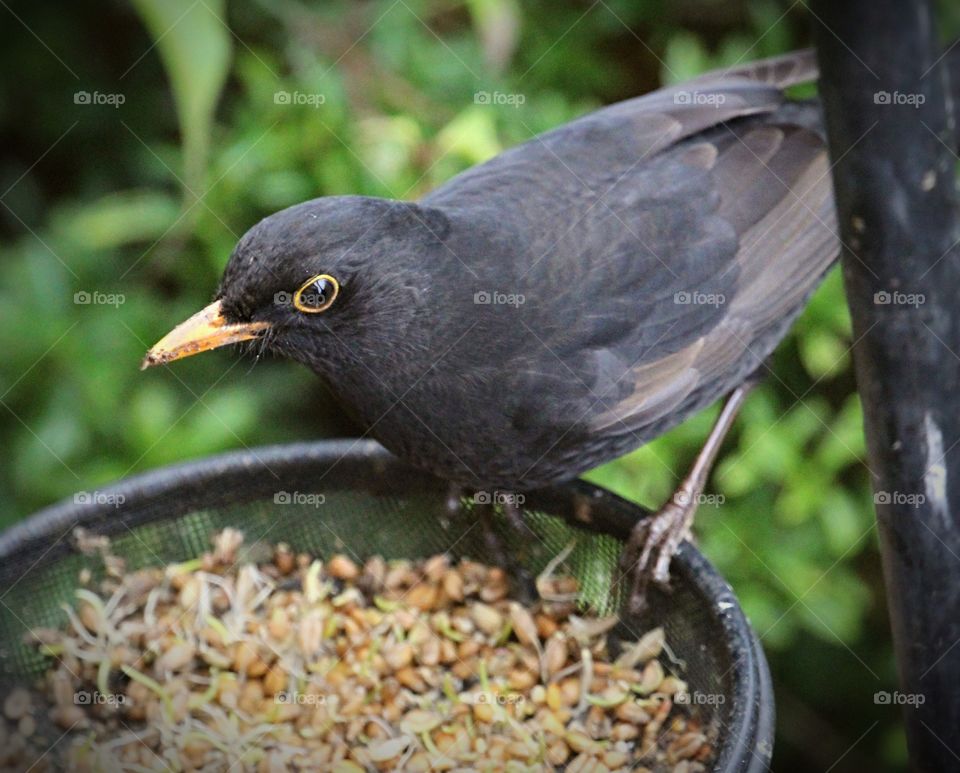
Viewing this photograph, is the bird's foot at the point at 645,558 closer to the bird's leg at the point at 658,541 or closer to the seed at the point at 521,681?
the bird's leg at the point at 658,541

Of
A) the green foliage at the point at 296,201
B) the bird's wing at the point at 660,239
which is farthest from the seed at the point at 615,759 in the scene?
the green foliage at the point at 296,201

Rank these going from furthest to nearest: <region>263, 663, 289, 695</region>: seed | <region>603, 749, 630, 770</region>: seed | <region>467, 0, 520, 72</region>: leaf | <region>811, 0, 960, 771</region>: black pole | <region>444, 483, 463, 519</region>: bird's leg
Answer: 1. <region>467, 0, 520, 72</region>: leaf
2. <region>444, 483, 463, 519</region>: bird's leg
3. <region>263, 663, 289, 695</region>: seed
4. <region>603, 749, 630, 770</region>: seed
5. <region>811, 0, 960, 771</region>: black pole

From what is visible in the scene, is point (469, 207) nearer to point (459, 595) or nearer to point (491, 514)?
point (491, 514)

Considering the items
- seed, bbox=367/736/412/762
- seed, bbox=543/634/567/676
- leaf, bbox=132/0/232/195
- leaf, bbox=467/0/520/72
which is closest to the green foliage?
leaf, bbox=467/0/520/72

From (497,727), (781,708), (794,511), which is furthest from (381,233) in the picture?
(781,708)

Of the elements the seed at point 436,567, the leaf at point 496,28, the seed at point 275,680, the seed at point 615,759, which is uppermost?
the leaf at point 496,28

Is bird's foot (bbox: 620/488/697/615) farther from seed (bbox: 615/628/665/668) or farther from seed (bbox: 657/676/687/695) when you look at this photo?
seed (bbox: 657/676/687/695)

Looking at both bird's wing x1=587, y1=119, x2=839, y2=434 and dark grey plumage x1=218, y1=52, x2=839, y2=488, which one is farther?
bird's wing x1=587, y1=119, x2=839, y2=434
